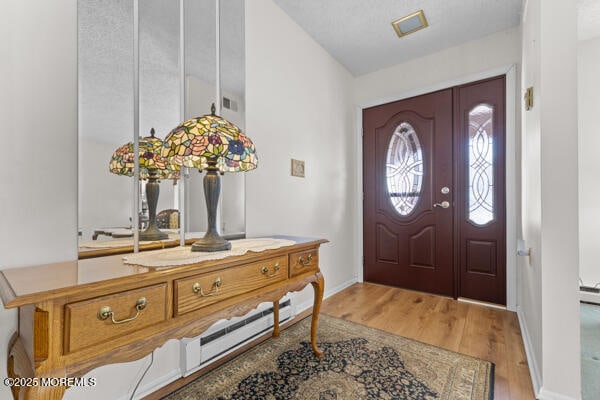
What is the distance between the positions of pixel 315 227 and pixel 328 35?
6.10 ft

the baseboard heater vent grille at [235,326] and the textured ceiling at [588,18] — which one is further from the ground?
the textured ceiling at [588,18]

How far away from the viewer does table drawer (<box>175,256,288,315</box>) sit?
988 mm

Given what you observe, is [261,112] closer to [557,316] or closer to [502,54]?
[557,316]

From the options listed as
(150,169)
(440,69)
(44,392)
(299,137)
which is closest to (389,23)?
(440,69)

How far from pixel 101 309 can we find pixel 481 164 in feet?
10.00

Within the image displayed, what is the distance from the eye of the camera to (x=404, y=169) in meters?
3.03

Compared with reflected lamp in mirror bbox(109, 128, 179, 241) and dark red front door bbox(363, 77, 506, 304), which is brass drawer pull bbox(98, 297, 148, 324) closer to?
reflected lamp in mirror bbox(109, 128, 179, 241)

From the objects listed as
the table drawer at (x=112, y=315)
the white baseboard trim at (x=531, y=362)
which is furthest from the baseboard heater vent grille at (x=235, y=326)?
the white baseboard trim at (x=531, y=362)

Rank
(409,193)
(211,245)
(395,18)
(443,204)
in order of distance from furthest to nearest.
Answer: (409,193), (443,204), (395,18), (211,245)

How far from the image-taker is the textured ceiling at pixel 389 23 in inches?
85.5

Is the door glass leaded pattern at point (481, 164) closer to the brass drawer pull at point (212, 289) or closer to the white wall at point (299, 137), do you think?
the white wall at point (299, 137)

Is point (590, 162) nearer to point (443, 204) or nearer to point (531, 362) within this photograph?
point (443, 204)

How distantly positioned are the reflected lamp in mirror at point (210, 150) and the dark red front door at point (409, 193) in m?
2.20

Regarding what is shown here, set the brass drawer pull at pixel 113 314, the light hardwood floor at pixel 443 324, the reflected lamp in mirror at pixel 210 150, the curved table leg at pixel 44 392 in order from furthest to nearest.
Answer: the light hardwood floor at pixel 443 324 < the reflected lamp in mirror at pixel 210 150 < the brass drawer pull at pixel 113 314 < the curved table leg at pixel 44 392
